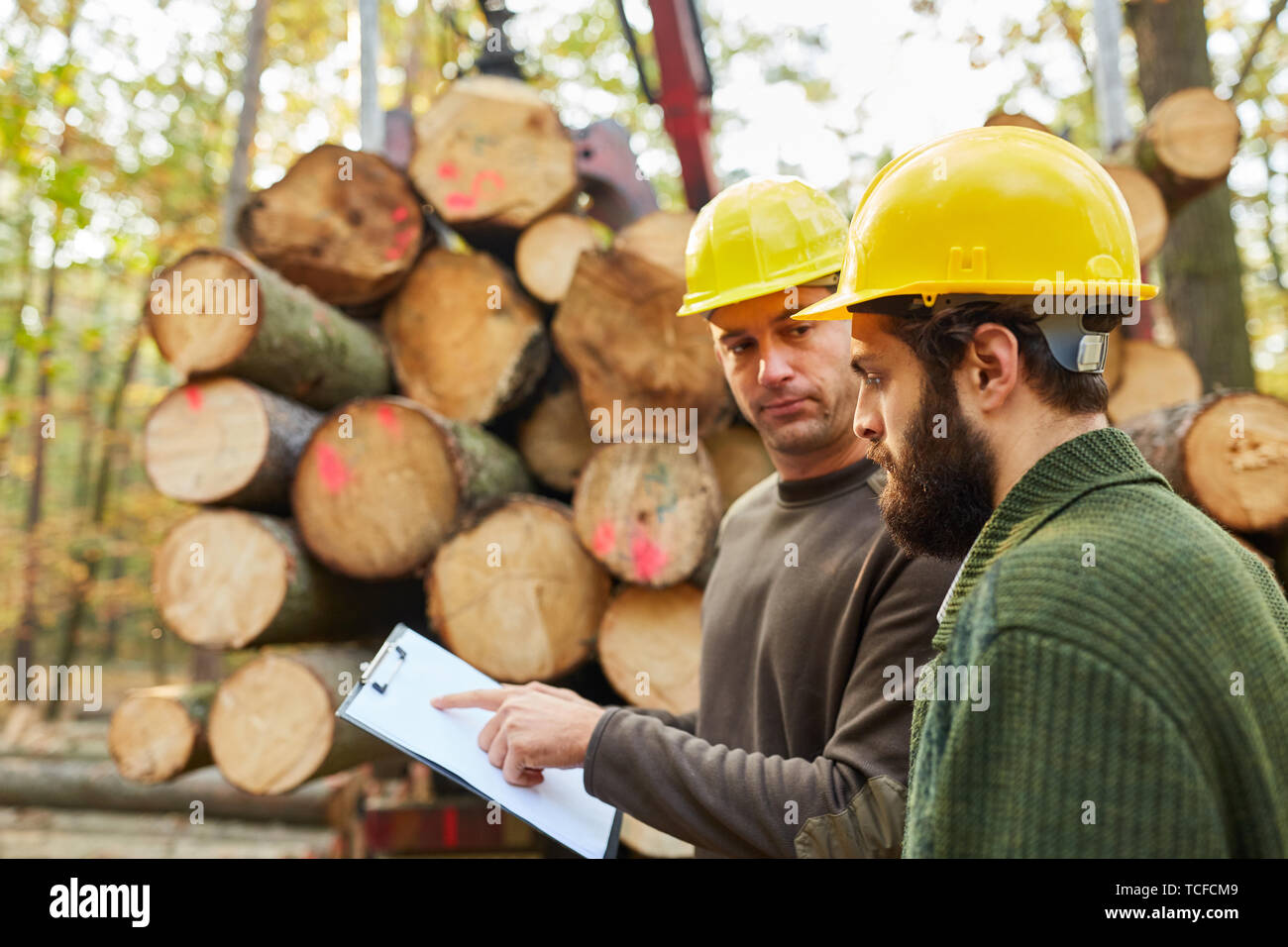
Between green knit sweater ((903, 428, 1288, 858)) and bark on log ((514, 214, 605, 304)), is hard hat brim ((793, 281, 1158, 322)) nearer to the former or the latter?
green knit sweater ((903, 428, 1288, 858))

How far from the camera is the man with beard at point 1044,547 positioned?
0.94 metres

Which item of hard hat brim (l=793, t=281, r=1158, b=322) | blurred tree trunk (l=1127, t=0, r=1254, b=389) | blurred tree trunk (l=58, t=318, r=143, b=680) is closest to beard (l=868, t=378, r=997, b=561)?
hard hat brim (l=793, t=281, r=1158, b=322)

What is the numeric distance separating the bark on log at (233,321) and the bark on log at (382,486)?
13.7 inches

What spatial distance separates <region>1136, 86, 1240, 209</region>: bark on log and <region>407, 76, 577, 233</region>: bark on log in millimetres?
2402

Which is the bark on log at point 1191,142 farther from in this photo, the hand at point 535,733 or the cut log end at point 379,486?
the hand at point 535,733

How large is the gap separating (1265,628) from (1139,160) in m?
3.67

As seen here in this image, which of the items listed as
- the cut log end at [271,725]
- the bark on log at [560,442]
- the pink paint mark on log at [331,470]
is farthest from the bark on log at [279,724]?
the bark on log at [560,442]

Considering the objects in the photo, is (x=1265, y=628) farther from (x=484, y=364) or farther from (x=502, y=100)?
(x=502, y=100)

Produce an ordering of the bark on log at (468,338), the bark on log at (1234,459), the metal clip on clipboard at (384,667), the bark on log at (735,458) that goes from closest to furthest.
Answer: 1. the metal clip on clipboard at (384,667)
2. the bark on log at (1234,459)
3. the bark on log at (735,458)
4. the bark on log at (468,338)

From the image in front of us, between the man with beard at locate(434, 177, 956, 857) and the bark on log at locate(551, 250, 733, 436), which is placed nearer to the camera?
the man with beard at locate(434, 177, 956, 857)

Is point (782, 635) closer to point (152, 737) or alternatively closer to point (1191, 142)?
point (152, 737)

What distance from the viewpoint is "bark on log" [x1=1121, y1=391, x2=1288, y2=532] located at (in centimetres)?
287
